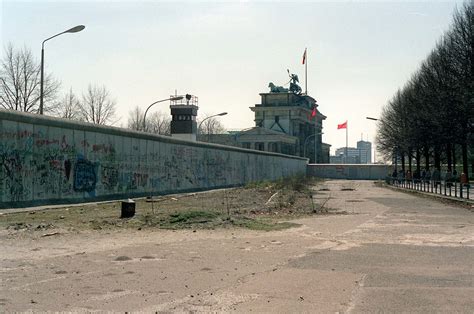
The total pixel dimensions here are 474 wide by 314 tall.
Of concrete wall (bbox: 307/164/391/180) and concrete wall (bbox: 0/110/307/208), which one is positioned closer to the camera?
concrete wall (bbox: 0/110/307/208)

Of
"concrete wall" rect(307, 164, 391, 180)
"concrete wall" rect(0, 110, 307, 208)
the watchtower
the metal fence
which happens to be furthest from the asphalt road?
"concrete wall" rect(307, 164, 391, 180)

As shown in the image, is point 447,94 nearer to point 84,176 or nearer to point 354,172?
point 84,176

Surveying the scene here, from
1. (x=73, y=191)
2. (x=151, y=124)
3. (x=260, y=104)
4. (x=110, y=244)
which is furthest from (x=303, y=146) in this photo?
(x=110, y=244)

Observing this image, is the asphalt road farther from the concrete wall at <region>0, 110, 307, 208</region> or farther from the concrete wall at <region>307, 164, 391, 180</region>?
the concrete wall at <region>307, 164, 391, 180</region>

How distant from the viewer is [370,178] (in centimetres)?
11025

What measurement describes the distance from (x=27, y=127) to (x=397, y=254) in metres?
15.7

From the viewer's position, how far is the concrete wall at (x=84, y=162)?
21.1m

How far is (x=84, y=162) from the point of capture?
26.0 metres

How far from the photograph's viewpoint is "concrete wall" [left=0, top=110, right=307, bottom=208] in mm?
21062

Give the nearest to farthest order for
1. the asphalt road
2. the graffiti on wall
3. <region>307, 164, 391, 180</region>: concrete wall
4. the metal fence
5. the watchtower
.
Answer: the asphalt road
the graffiti on wall
the metal fence
the watchtower
<region>307, 164, 391, 180</region>: concrete wall

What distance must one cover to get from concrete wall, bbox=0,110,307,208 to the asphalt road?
25.9 ft

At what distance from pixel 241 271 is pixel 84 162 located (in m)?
17.8

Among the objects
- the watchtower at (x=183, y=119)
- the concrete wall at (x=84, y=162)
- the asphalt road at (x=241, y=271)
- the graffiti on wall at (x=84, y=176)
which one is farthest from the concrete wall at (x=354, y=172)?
the asphalt road at (x=241, y=271)

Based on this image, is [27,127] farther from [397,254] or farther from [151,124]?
[151,124]
